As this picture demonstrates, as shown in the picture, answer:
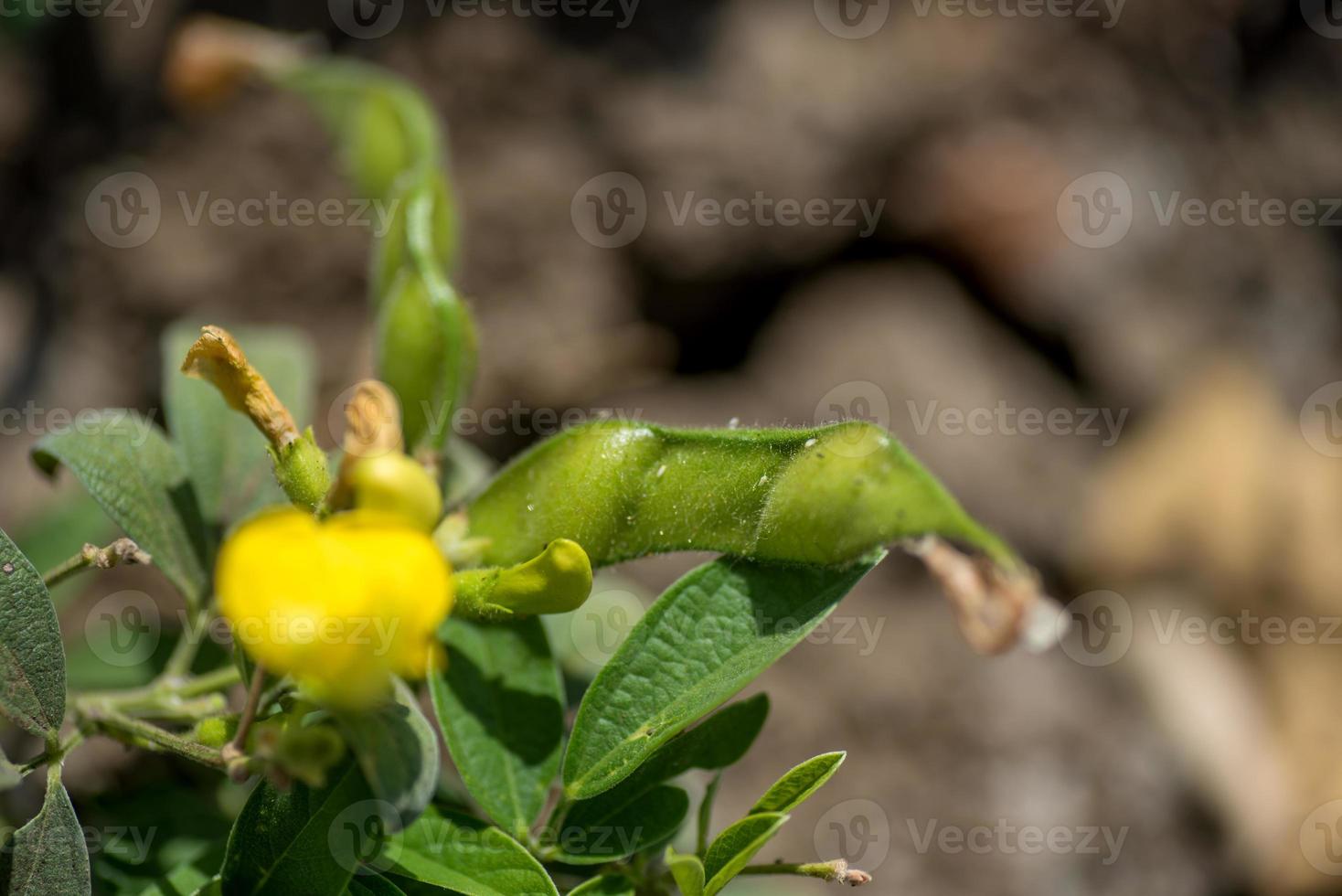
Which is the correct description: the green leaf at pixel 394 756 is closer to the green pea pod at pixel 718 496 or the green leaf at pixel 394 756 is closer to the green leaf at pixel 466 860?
the green leaf at pixel 466 860

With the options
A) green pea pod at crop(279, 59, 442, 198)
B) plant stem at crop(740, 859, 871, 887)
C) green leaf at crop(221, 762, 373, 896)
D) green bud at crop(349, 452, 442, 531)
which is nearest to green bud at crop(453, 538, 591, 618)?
green bud at crop(349, 452, 442, 531)

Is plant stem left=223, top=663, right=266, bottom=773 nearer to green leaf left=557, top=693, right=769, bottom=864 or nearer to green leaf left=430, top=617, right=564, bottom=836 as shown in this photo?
green leaf left=430, top=617, right=564, bottom=836

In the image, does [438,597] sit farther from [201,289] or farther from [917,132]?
[917,132]

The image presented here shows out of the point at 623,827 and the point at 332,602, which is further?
the point at 623,827

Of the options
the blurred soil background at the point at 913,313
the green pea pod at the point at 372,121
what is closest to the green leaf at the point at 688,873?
the green pea pod at the point at 372,121

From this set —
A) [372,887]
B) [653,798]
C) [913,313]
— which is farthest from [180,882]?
[913,313]

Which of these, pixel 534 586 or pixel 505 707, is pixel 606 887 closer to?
pixel 505 707

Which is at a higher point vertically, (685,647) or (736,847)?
(685,647)
